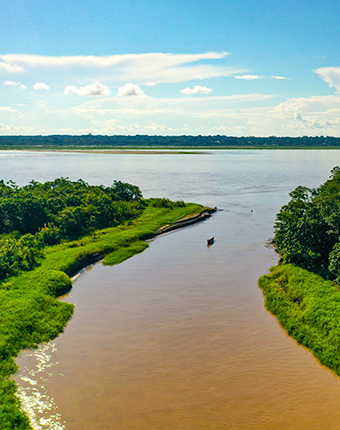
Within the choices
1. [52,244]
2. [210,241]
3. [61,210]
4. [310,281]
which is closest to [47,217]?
[61,210]

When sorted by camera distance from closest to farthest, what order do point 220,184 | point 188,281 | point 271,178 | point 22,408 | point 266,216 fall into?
1. point 22,408
2. point 188,281
3. point 266,216
4. point 220,184
5. point 271,178

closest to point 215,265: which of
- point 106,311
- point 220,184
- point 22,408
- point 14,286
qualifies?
point 106,311

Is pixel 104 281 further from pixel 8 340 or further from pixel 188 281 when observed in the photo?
pixel 8 340

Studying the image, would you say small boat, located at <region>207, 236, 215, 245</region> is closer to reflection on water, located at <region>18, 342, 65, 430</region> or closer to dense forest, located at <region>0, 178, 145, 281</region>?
dense forest, located at <region>0, 178, 145, 281</region>

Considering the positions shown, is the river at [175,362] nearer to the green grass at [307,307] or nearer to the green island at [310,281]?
the green grass at [307,307]

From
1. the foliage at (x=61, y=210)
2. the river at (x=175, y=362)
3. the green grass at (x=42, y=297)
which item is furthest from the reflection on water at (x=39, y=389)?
the foliage at (x=61, y=210)

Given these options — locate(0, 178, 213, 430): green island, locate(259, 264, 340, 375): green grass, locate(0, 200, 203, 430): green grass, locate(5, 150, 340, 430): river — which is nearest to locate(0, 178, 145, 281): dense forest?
locate(0, 178, 213, 430): green island

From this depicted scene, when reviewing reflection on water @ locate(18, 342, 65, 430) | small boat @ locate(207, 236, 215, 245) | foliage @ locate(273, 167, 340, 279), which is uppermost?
foliage @ locate(273, 167, 340, 279)
